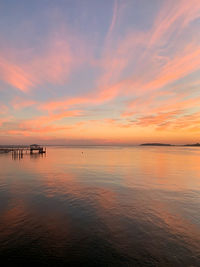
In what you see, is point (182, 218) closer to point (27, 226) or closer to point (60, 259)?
point (60, 259)

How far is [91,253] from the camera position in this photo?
834 cm

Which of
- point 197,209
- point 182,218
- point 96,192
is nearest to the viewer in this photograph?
point 182,218

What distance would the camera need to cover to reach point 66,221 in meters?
Result: 11.8

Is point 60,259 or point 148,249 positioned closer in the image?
point 60,259

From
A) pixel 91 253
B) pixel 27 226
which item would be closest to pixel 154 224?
pixel 91 253

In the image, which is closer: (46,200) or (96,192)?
(46,200)

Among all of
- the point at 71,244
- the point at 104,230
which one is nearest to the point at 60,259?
the point at 71,244

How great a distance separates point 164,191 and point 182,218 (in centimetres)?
837

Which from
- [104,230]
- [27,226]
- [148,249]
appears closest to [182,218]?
[148,249]

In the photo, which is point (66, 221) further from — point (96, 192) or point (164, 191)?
point (164, 191)

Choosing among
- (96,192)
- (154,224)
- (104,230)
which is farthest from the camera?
(96,192)

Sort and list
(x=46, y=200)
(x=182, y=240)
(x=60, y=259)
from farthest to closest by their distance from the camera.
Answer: (x=46, y=200) < (x=182, y=240) < (x=60, y=259)

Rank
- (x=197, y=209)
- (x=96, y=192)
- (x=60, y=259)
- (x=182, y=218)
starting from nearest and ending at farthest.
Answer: (x=60, y=259) → (x=182, y=218) → (x=197, y=209) → (x=96, y=192)

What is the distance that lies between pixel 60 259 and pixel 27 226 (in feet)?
13.9
